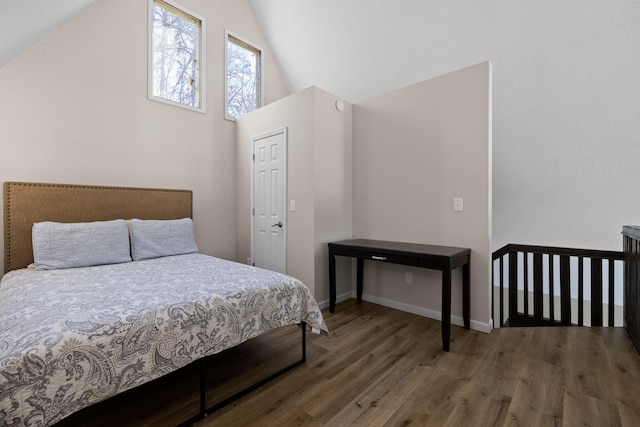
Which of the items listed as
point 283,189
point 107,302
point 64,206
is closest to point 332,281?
point 283,189

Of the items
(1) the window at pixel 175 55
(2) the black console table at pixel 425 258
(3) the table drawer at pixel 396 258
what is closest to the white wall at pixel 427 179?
(2) the black console table at pixel 425 258

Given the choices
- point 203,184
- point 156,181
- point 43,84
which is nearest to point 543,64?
point 203,184

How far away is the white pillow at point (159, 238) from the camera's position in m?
2.79

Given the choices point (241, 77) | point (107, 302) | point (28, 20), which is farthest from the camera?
point (241, 77)

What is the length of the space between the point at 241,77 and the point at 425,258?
3.67 meters

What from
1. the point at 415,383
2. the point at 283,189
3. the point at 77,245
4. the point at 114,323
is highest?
the point at 283,189

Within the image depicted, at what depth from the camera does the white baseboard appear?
8.63 ft

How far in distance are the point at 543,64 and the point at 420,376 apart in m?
3.02

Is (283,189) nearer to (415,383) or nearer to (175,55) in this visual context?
(175,55)

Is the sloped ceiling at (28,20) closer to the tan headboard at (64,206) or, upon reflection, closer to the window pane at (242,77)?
the tan headboard at (64,206)

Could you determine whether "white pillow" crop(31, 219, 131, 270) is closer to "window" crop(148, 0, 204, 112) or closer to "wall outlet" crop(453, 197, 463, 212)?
"window" crop(148, 0, 204, 112)

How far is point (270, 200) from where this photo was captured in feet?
12.0

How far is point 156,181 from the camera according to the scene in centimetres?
340

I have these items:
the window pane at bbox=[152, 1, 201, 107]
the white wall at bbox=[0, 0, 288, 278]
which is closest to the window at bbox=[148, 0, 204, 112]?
the window pane at bbox=[152, 1, 201, 107]
